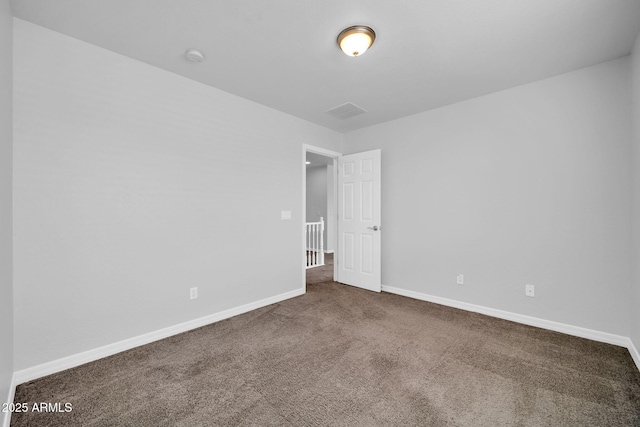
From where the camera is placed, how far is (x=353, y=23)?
6.47 ft

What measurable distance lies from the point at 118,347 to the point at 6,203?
138 centimetres

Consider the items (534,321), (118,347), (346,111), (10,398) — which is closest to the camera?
(10,398)

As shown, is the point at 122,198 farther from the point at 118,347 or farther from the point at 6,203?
the point at 118,347

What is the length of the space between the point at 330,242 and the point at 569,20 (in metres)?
6.57

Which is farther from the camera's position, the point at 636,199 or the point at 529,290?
the point at 529,290

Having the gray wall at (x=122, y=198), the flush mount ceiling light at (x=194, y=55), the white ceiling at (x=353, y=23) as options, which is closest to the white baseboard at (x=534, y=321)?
the gray wall at (x=122, y=198)

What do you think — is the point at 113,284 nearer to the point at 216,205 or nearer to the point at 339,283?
the point at 216,205

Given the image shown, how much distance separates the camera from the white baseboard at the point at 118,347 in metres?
1.94

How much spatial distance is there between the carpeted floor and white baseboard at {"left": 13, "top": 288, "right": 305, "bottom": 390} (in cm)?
8

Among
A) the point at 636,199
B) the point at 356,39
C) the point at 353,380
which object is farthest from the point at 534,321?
the point at 356,39

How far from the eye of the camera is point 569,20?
6.35 ft

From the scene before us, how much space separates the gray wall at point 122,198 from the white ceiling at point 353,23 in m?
0.30

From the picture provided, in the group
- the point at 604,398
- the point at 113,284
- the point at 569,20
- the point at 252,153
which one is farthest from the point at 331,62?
the point at 604,398

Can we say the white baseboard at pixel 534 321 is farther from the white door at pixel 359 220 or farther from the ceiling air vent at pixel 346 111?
the ceiling air vent at pixel 346 111
